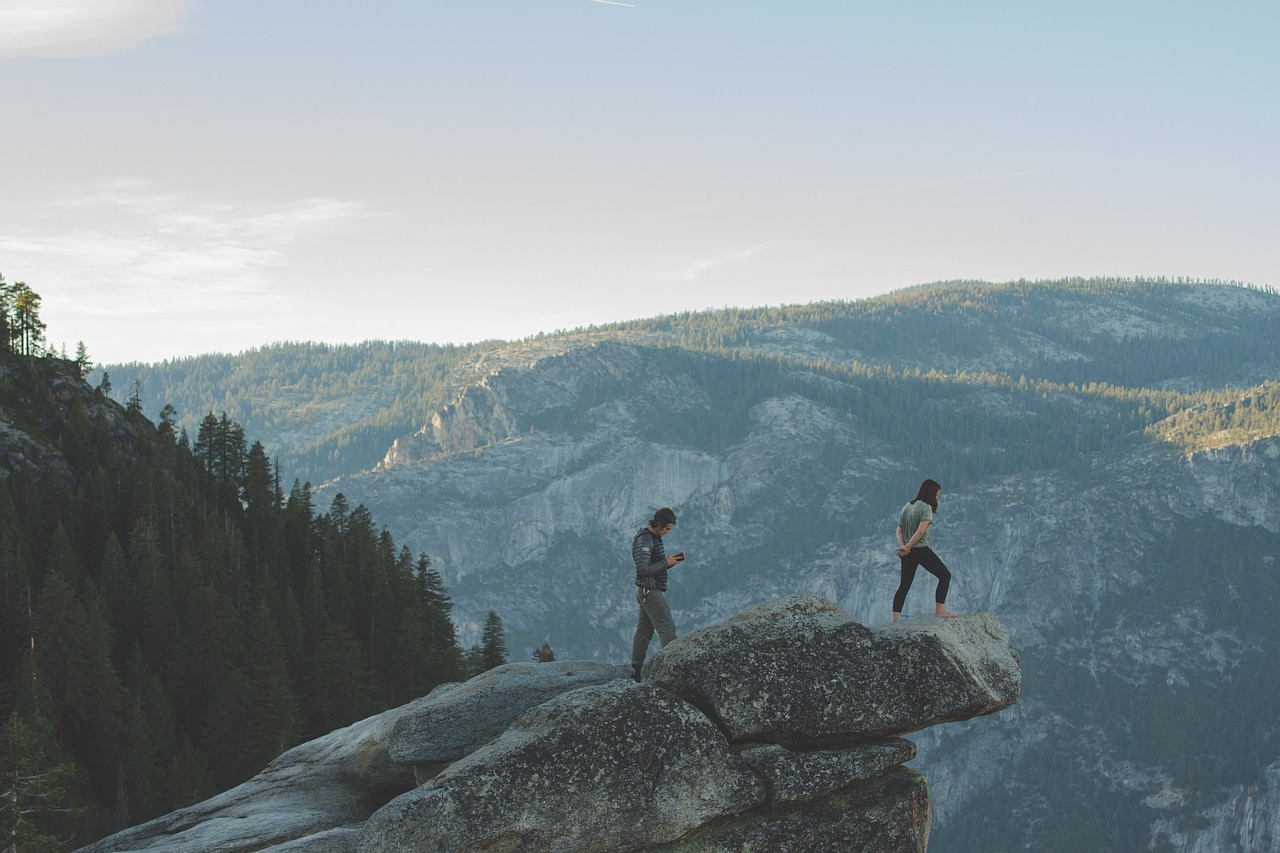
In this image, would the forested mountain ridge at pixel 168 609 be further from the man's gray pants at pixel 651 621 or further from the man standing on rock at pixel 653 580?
the man standing on rock at pixel 653 580

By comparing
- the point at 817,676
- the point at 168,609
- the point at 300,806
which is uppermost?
the point at 817,676

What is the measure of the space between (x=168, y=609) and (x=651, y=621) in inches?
4108

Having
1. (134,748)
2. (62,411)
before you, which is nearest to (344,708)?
(134,748)

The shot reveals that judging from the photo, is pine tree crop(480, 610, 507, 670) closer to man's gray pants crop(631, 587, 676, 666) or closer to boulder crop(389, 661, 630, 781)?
boulder crop(389, 661, 630, 781)

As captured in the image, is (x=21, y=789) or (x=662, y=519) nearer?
(x=662, y=519)

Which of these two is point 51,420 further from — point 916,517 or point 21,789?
point 916,517

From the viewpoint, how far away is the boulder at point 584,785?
24594 millimetres

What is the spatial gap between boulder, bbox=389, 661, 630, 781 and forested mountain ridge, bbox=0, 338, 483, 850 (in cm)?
5538

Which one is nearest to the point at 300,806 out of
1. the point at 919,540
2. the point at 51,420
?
the point at 919,540

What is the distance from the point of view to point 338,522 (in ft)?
546

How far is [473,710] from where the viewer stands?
30469mm

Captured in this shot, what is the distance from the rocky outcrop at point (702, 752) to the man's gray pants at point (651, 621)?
1959mm

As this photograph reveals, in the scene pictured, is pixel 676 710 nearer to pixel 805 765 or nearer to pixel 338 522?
pixel 805 765

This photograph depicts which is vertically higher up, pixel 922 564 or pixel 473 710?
pixel 922 564
